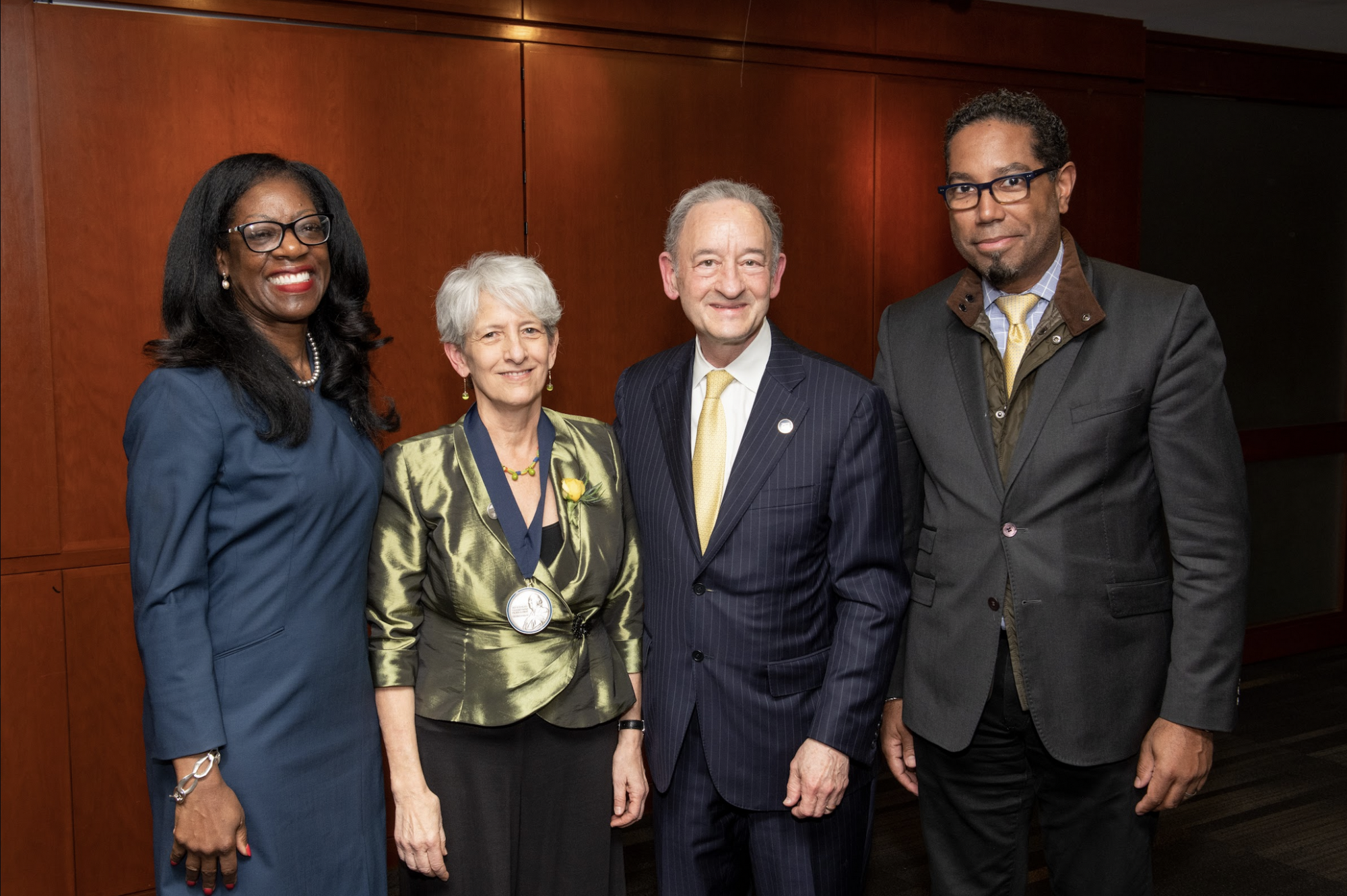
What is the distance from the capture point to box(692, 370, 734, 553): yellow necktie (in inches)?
91.1

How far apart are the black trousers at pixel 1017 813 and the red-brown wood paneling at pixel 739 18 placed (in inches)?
101

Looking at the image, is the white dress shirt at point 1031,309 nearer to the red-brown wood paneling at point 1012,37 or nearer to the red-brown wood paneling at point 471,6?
the red-brown wood paneling at point 471,6

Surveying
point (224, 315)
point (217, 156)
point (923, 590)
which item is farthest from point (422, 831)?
point (217, 156)

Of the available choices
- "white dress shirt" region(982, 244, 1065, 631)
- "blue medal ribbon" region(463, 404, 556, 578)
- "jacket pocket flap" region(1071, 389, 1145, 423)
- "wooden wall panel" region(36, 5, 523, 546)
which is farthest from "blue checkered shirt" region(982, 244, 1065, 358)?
"wooden wall panel" region(36, 5, 523, 546)

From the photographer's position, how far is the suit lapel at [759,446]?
2236 millimetres

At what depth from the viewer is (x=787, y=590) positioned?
2240mm

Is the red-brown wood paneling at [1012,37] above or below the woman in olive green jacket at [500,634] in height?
above

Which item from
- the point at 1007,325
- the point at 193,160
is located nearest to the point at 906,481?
the point at 1007,325

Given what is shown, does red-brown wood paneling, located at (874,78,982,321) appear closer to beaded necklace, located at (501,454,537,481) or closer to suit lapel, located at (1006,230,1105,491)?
suit lapel, located at (1006,230,1105,491)

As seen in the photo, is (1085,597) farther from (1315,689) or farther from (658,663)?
(1315,689)

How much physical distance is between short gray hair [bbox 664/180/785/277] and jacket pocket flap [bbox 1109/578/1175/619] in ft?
3.21

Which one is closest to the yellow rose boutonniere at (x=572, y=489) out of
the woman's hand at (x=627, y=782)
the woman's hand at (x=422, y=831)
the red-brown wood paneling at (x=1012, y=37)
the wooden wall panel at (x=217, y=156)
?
the woman's hand at (x=627, y=782)

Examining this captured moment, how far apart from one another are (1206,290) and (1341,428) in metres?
1.21

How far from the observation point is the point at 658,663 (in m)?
2.34
